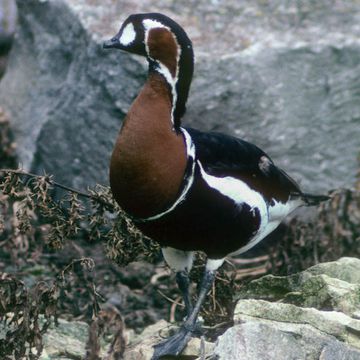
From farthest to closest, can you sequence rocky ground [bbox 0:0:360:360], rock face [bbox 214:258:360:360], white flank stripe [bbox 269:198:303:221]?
rocky ground [bbox 0:0:360:360]
white flank stripe [bbox 269:198:303:221]
rock face [bbox 214:258:360:360]

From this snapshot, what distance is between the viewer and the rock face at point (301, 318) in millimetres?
3965

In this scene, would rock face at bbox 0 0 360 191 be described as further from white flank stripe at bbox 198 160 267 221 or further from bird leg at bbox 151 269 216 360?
bird leg at bbox 151 269 216 360

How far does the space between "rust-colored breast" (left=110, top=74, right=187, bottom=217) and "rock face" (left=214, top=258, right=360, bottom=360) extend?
57cm

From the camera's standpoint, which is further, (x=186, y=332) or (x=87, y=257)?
(x=87, y=257)

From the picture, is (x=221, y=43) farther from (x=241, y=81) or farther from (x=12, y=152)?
(x=12, y=152)

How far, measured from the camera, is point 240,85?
6363 mm

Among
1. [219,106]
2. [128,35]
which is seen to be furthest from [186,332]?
[219,106]

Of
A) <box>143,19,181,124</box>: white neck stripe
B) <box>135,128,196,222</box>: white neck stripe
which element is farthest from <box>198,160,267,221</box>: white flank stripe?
<box>143,19,181,124</box>: white neck stripe

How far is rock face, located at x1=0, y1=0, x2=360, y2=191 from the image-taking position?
6.37 m

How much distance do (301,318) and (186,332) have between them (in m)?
0.64

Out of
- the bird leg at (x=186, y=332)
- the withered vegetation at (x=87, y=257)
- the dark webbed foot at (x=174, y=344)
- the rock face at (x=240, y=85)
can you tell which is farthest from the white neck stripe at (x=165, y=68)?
the rock face at (x=240, y=85)

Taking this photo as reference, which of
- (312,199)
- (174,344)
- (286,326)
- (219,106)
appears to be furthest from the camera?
(219,106)

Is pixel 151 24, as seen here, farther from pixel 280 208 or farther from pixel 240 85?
pixel 240 85

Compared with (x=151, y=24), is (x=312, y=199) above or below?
below
